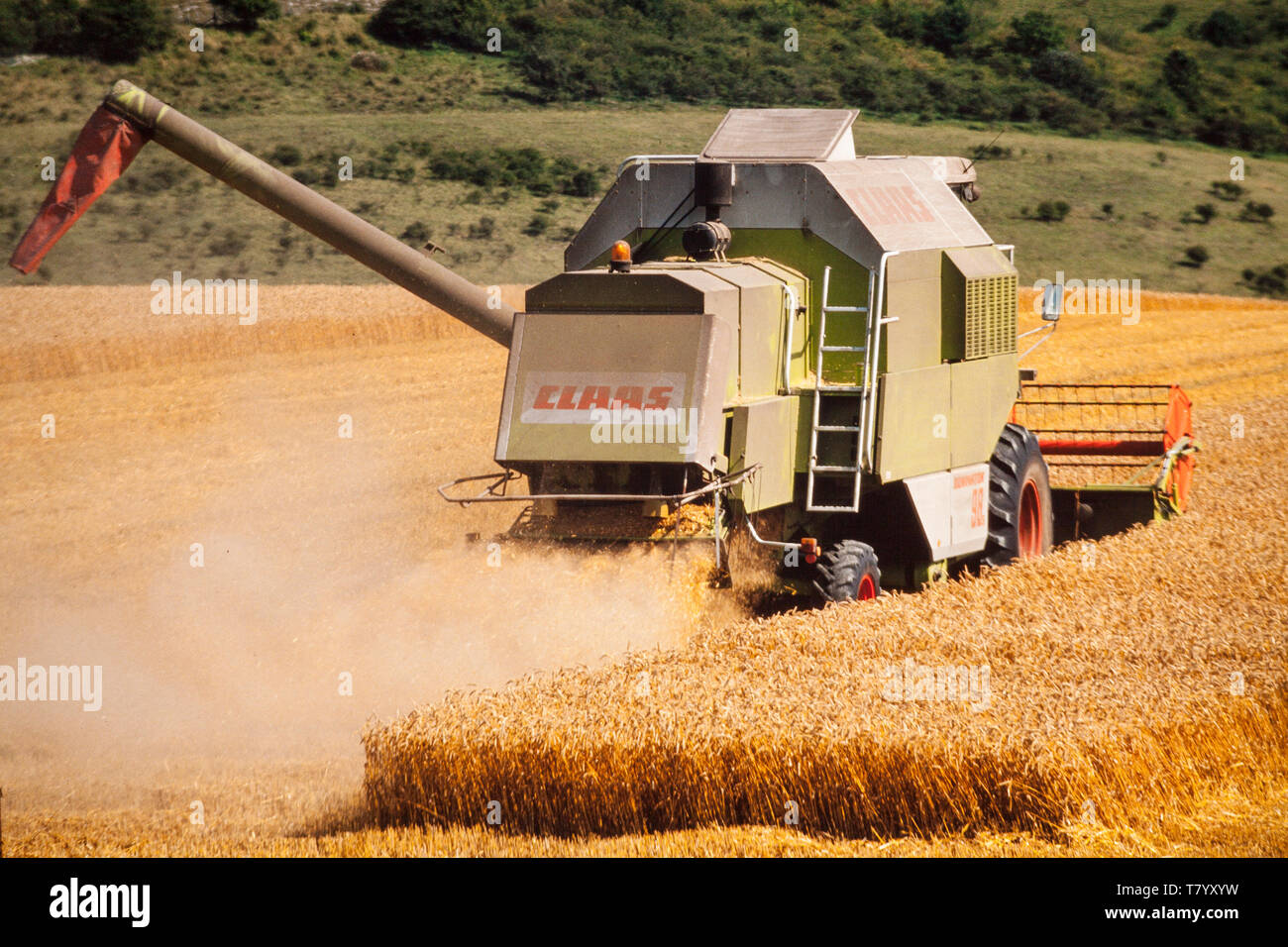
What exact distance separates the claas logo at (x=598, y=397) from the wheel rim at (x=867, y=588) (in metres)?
2.08

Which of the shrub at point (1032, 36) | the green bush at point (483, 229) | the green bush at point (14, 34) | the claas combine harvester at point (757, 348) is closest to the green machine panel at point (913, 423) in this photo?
the claas combine harvester at point (757, 348)

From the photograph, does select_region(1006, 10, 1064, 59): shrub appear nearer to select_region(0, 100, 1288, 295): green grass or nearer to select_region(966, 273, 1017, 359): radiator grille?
select_region(0, 100, 1288, 295): green grass

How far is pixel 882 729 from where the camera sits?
7.62 metres

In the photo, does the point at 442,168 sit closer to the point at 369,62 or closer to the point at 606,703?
the point at 369,62

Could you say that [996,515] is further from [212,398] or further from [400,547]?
[212,398]

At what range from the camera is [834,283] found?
34.7 feet

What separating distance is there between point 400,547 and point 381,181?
32.0m

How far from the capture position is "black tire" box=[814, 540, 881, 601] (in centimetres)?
1012

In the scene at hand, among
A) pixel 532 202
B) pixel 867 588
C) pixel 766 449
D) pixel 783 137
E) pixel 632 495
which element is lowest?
pixel 867 588

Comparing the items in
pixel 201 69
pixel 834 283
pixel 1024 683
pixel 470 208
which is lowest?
pixel 1024 683

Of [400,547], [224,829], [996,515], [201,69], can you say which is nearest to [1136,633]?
[996,515]

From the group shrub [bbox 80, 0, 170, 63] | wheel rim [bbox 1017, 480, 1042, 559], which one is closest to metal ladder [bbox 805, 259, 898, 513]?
wheel rim [bbox 1017, 480, 1042, 559]

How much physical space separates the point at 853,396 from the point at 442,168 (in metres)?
37.2

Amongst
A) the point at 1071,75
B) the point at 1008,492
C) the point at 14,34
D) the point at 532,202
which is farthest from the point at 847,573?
the point at 1071,75
